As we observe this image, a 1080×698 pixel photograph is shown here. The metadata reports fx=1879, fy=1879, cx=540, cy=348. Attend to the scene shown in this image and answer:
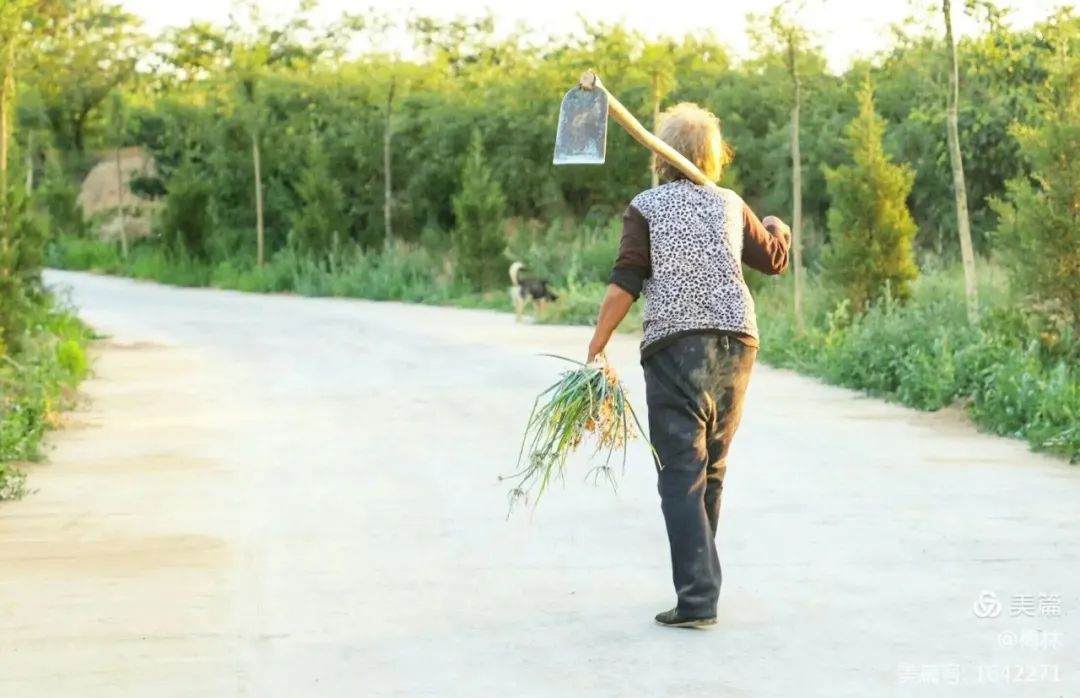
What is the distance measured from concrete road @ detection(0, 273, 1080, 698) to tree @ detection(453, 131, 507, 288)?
19.8m

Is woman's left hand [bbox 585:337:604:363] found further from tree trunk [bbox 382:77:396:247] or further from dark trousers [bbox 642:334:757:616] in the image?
tree trunk [bbox 382:77:396:247]

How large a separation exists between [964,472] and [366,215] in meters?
32.7

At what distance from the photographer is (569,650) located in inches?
254

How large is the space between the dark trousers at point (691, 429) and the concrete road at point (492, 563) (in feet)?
0.73

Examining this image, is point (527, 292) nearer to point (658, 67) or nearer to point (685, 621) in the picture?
point (658, 67)

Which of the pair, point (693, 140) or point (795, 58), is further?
point (795, 58)

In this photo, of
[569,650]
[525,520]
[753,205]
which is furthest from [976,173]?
[569,650]

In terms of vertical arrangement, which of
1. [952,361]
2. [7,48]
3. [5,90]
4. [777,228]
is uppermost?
[7,48]

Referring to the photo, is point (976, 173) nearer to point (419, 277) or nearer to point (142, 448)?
point (419, 277)

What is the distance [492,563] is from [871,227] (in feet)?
41.0

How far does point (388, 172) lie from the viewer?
131ft

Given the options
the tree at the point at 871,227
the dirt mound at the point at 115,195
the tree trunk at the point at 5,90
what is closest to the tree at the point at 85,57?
the dirt mound at the point at 115,195

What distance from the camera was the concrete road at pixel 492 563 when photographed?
6156 millimetres

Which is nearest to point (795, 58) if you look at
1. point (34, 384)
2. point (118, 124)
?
point (34, 384)
